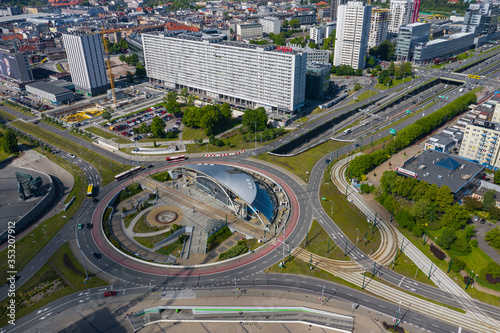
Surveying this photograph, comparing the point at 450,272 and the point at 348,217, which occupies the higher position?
the point at 348,217

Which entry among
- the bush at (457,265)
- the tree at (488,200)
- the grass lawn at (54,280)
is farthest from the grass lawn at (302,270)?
the tree at (488,200)

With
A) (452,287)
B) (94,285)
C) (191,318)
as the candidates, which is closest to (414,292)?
(452,287)

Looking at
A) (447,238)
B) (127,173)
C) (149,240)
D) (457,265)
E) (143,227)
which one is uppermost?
(447,238)

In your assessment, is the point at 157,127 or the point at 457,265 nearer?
the point at 457,265

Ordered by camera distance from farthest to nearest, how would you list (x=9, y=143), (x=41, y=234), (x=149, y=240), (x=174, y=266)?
(x=9, y=143), (x=41, y=234), (x=149, y=240), (x=174, y=266)

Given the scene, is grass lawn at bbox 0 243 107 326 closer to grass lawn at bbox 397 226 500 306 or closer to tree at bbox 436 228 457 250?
grass lawn at bbox 397 226 500 306

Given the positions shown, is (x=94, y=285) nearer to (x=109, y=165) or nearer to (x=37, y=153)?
(x=109, y=165)

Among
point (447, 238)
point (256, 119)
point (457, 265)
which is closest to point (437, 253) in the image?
point (447, 238)

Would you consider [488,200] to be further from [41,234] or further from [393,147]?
[41,234]
